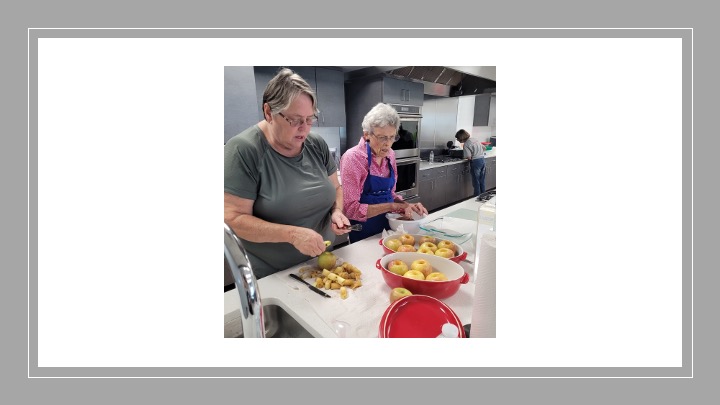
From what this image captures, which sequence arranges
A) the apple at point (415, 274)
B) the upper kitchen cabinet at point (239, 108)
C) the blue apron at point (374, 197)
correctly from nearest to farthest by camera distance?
the apple at point (415, 274)
the blue apron at point (374, 197)
the upper kitchen cabinet at point (239, 108)

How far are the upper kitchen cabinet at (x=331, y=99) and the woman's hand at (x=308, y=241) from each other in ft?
5.86

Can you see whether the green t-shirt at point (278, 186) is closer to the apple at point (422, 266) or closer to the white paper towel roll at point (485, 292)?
the apple at point (422, 266)

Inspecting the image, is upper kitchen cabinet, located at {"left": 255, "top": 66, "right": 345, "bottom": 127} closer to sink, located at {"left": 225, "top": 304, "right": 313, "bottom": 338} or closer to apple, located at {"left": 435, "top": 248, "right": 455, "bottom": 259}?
apple, located at {"left": 435, "top": 248, "right": 455, "bottom": 259}

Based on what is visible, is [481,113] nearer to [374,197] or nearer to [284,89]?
[374,197]

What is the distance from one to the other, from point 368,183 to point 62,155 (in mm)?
1159

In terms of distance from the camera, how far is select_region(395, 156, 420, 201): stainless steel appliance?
3012 millimetres

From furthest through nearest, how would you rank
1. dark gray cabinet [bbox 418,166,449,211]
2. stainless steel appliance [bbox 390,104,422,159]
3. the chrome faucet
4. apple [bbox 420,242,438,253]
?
dark gray cabinet [bbox 418,166,449,211] → stainless steel appliance [bbox 390,104,422,159] → apple [bbox 420,242,438,253] → the chrome faucet

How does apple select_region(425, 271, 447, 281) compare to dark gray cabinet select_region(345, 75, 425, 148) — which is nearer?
apple select_region(425, 271, 447, 281)

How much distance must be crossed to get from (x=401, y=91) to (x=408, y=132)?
1.30 ft

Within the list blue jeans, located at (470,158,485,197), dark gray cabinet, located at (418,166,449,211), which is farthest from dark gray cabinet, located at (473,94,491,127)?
dark gray cabinet, located at (418,166,449,211)

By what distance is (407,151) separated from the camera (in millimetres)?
3143

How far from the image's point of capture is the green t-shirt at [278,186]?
0.91 m

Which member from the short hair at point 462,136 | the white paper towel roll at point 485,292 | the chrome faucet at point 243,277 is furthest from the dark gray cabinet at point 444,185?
the chrome faucet at point 243,277

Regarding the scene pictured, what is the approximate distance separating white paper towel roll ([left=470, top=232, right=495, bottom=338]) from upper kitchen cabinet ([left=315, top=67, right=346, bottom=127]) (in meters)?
2.07
